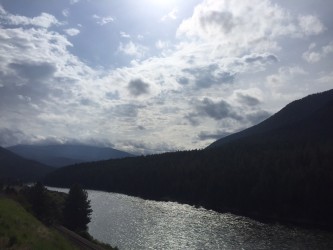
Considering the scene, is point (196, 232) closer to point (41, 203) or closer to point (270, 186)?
point (41, 203)

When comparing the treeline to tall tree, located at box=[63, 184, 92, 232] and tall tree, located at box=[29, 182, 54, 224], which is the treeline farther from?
tall tree, located at box=[29, 182, 54, 224]

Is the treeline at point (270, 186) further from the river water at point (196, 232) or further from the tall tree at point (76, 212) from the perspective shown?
the tall tree at point (76, 212)

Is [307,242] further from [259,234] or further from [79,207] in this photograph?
[79,207]

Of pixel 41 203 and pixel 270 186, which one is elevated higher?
pixel 270 186

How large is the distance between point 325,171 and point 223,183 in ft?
153

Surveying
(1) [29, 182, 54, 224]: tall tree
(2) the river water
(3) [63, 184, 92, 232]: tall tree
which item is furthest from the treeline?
(1) [29, 182, 54, 224]: tall tree

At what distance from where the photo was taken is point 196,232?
90562mm

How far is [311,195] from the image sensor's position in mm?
126438

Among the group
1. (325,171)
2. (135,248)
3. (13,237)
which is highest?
(325,171)

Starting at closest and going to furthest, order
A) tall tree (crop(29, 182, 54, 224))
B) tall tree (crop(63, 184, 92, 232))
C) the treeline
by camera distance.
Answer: tall tree (crop(29, 182, 54, 224)), tall tree (crop(63, 184, 92, 232)), the treeline

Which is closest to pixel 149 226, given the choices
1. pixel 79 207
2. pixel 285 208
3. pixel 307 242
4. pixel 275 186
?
pixel 79 207

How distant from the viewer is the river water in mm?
A: 77500

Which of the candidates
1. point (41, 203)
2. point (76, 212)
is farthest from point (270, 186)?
point (41, 203)

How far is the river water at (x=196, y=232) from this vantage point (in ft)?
254
